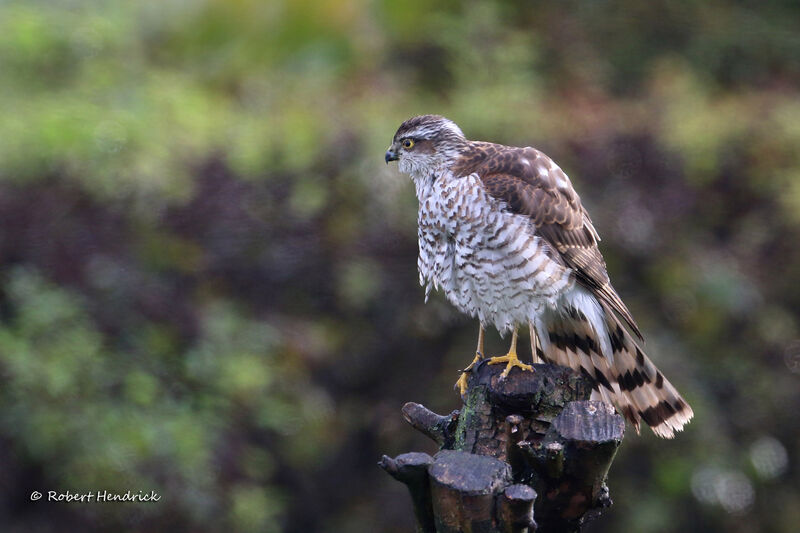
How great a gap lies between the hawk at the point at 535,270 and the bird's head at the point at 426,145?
41 mm

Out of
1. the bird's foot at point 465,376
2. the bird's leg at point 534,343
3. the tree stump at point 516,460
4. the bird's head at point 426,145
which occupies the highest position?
the bird's head at point 426,145

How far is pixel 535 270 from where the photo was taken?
3.45 meters

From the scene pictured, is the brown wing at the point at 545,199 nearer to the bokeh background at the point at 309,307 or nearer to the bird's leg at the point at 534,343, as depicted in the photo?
the bird's leg at the point at 534,343

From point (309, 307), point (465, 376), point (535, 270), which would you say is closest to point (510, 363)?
point (465, 376)

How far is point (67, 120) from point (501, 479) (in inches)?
166

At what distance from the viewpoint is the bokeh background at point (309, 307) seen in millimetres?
4770

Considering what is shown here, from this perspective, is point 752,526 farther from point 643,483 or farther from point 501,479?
point 501,479

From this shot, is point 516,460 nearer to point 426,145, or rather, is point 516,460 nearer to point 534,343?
point 534,343

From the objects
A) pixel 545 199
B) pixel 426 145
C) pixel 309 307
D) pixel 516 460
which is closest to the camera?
pixel 516 460

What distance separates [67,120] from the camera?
5.62 m

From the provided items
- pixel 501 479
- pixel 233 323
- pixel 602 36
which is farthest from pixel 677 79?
pixel 501 479

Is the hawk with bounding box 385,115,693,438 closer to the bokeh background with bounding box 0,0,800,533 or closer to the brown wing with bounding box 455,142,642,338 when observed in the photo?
the brown wing with bounding box 455,142,642,338

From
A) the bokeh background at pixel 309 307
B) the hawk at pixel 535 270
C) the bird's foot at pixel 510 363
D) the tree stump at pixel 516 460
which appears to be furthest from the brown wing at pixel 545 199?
the bokeh background at pixel 309 307

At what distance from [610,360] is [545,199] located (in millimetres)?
625
